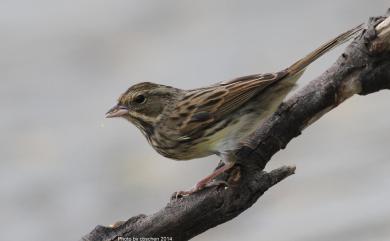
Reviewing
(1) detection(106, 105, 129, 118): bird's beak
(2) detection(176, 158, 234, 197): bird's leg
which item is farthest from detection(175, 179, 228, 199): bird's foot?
(1) detection(106, 105, 129, 118): bird's beak

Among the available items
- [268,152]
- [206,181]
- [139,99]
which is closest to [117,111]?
[139,99]

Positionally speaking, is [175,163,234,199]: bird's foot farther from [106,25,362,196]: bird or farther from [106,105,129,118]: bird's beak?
[106,105,129,118]: bird's beak

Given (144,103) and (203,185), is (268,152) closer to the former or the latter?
(203,185)

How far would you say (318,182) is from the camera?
1117 cm

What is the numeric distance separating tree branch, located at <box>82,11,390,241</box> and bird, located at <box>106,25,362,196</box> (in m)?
0.35

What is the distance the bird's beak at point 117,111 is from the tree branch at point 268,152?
1075mm

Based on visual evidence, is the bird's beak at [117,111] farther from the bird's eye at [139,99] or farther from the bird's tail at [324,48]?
the bird's tail at [324,48]

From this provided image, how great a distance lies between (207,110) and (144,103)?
1.44 feet

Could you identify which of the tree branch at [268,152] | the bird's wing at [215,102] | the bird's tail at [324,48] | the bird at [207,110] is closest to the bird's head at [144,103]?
the bird at [207,110]

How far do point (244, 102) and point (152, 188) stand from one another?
157 inches

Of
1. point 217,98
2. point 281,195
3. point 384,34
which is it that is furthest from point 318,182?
point 384,34

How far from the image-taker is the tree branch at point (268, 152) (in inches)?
261

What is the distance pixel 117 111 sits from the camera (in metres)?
7.70

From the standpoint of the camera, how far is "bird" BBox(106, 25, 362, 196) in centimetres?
745
